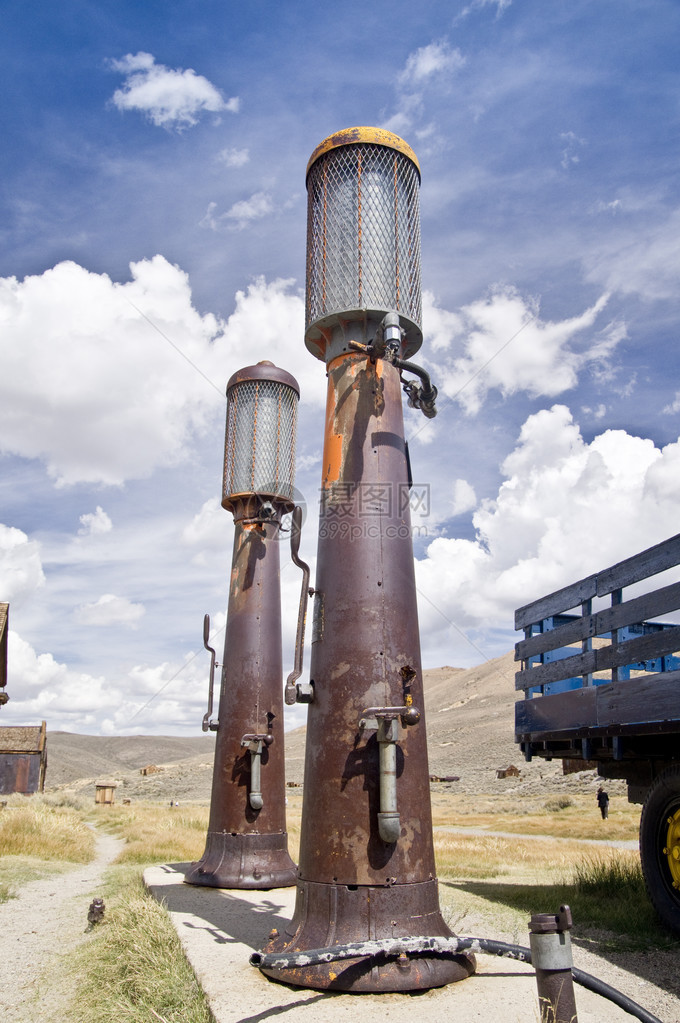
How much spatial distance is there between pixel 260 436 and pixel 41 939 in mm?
6646

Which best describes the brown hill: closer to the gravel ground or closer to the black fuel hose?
the gravel ground

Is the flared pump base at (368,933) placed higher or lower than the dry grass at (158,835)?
higher

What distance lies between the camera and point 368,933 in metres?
4.66

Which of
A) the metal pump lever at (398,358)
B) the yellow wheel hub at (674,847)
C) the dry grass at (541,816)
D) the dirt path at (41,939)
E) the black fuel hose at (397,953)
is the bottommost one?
the dry grass at (541,816)

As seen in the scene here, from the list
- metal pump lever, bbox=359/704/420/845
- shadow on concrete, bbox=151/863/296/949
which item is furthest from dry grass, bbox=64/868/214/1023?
metal pump lever, bbox=359/704/420/845

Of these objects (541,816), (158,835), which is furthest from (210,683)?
(541,816)

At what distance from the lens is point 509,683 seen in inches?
3701

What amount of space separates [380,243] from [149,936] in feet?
19.4

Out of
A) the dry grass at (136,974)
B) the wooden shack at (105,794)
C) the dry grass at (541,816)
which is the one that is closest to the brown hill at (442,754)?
the dry grass at (541,816)

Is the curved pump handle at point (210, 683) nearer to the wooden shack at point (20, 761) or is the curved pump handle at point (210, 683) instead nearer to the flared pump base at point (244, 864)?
the flared pump base at point (244, 864)

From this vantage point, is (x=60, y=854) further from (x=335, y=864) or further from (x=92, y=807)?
(x=92, y=807)

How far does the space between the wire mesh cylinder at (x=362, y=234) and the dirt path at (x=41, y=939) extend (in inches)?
221

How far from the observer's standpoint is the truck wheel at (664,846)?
20.1 ft

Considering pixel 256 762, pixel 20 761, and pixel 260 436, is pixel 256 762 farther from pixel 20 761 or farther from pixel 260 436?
pixel 20 761
